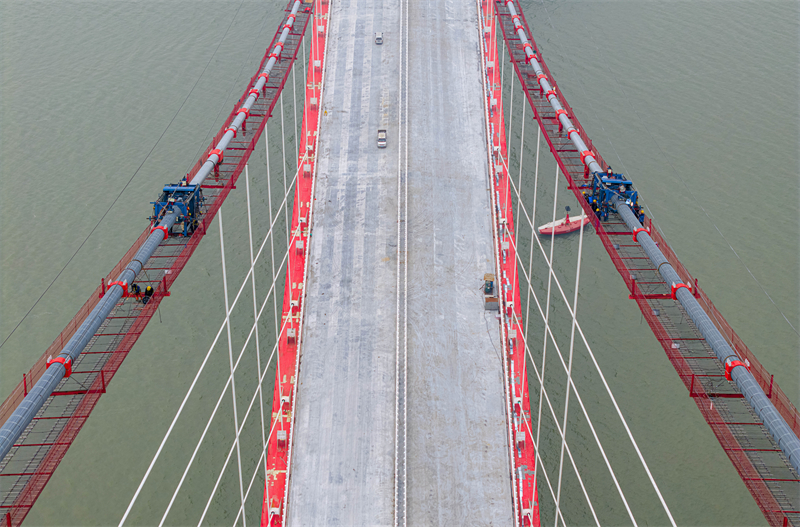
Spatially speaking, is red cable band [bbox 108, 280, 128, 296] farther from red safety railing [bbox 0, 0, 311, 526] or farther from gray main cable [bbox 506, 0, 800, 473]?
gray main cable [bbox 506, 0, 800, 473]

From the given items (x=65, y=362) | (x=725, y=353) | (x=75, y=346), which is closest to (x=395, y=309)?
(x=75, y=346)

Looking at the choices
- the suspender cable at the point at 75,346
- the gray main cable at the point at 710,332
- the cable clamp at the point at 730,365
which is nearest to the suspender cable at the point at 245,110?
the suspender cable at the point at 75,346

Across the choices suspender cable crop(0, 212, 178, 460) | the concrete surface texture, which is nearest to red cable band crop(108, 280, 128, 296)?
suspender cable crop(0, 212, 178, 460)

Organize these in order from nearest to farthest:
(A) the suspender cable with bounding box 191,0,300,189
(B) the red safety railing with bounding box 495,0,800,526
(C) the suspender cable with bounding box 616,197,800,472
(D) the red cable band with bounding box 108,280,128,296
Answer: (C) the suspender cable with bounding box 616,197,800,472, (B) the red safety railing with bounding box 495,0,800,526, (D) the red cable band with bounding box 108,280,128,296, (A) the suspender cable with bounding box 191,0,300,189

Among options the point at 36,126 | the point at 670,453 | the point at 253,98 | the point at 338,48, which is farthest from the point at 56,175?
the point at 670,453

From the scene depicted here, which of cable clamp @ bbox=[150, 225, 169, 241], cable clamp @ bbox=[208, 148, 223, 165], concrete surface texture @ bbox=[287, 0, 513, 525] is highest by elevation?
cable clamp @ bbox=[208, 148, 223, 165]

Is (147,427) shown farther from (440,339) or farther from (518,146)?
(518,146)

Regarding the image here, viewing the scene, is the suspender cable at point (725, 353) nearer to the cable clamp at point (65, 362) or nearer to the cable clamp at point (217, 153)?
the cable clamp at point (217, 153)
